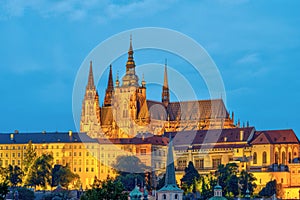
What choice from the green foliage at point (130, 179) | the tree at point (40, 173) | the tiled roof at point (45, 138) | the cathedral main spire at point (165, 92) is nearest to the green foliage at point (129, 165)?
the green foliage at point (130, 179)

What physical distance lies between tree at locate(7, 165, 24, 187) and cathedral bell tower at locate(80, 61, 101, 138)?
102ft

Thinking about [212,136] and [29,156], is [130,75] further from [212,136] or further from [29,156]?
[29,156]

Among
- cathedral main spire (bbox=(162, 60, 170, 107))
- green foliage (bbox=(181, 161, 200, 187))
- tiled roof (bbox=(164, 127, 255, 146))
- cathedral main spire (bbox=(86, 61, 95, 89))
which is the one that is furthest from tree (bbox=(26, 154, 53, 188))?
cathedral main spire (bbox=(162, 60, 170, 107))

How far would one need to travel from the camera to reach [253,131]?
488 ft

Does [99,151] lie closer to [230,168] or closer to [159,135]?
[159,135]

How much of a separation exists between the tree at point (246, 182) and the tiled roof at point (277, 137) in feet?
43.8

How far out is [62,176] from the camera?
465ft

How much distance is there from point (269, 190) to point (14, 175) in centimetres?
3512

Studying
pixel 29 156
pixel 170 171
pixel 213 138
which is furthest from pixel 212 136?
pixel 170 171

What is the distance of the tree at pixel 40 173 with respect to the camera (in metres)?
139

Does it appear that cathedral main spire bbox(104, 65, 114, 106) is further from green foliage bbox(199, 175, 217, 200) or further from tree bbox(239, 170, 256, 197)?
green foliage bbox(199, 175, 217, 200)

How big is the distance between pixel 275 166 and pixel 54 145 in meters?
36.5

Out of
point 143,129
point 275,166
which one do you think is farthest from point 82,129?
point 275,166

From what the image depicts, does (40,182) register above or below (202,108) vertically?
below
